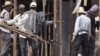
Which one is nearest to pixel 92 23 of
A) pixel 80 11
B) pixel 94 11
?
pixel 94 11

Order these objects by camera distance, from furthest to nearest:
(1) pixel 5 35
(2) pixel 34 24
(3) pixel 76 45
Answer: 1. (1) pixel 5 35
2. (2) pixel 34 24
3. (3) pixel 76 45

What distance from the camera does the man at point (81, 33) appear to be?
1286cm

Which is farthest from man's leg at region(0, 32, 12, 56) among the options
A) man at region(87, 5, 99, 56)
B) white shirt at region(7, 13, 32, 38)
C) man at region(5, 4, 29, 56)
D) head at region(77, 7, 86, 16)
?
man at region(87, 5, 99, 56)

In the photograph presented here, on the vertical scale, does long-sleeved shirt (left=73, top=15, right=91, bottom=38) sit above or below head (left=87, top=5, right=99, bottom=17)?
below

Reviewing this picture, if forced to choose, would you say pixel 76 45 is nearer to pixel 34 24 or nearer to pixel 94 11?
pixel 94 11

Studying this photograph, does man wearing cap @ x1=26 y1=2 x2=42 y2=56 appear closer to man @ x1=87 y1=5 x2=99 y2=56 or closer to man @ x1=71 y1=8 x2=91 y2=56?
man @ x1=71 y1=8 x2=91 y2=56

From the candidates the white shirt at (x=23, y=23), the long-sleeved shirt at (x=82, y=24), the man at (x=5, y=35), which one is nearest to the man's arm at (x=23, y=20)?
the white shirt at (x=23, y=23)

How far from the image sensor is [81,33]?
12922 mm

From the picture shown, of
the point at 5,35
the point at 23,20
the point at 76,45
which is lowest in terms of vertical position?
the point at 76,45

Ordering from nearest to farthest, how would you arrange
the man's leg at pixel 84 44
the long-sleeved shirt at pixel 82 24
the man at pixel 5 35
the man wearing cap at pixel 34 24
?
the long-sleeved shirt at pixel 82 24
the man's leg at pixel 84 44
the man wearing cap at pixel 34 24
the man at pixel 5 35

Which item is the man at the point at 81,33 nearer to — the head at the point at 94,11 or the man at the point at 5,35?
the head at the point at 94,11

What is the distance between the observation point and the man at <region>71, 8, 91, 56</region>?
12.9 m

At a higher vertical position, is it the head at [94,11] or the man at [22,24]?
the head at [94,11]

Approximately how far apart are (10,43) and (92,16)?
7.56 feet
